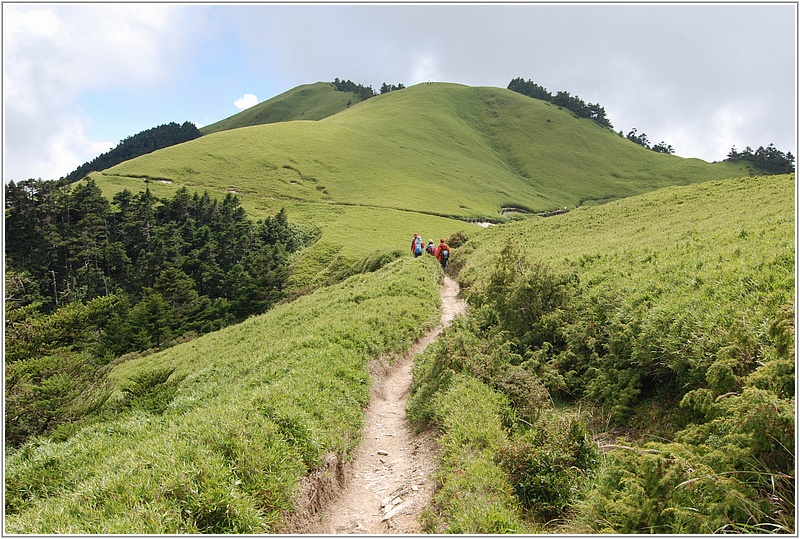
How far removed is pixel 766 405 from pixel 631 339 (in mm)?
4457

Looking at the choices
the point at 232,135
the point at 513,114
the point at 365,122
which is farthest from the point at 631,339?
the point at 513,114

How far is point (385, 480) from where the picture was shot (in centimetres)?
948

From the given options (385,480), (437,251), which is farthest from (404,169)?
(385,480)

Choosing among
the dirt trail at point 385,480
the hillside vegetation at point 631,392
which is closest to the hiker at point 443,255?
the hillside vegetation at point 631,392

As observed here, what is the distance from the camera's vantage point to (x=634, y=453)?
6914mm

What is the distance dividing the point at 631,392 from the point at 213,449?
26.4ft

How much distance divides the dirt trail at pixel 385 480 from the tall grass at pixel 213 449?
596 mm

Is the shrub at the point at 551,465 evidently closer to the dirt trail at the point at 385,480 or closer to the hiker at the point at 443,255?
the dirt trail at the point at 385,480

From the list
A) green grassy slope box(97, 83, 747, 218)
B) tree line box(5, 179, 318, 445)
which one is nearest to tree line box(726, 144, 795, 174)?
green grassy slope box(97, 83, 747, 218)

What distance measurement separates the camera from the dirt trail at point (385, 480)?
800 centimetres

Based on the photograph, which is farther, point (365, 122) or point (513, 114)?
point (513, 114)

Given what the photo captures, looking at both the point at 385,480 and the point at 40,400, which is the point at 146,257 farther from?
the point at 385,480

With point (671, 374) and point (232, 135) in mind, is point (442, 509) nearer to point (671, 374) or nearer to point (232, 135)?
point (671, 374)

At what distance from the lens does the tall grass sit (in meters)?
6.40
